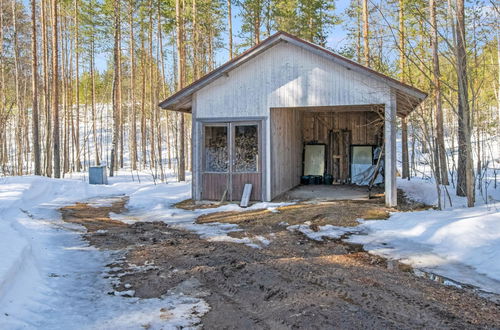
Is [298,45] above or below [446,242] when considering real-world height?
above

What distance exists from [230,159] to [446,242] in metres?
6.76

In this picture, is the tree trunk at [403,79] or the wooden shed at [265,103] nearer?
the wooden shed at [265,103]

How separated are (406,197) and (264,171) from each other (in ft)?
16.1

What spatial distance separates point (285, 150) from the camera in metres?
13.2

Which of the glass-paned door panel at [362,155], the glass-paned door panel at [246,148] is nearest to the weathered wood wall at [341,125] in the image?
the glass-paned door panel at [362,155]

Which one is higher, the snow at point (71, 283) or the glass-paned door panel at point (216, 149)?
the glass-paned door panel at point (216, 149)

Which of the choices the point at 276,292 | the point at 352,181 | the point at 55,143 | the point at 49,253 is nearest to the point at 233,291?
the point at 276,292

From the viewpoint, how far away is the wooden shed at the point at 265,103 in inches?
407

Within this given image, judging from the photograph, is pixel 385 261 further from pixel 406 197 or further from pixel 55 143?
pixel 55 143

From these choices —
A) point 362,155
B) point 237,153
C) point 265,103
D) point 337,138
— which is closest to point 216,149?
point 237,153

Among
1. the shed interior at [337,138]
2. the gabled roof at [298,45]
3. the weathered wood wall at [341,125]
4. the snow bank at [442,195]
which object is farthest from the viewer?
the weathered wood wall at [341,125]

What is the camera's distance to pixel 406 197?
12273mm

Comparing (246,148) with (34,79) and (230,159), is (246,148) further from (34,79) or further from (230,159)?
(34,79)

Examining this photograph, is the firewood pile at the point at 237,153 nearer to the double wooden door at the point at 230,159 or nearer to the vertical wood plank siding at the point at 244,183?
the double wooden door at the point at 230,159
